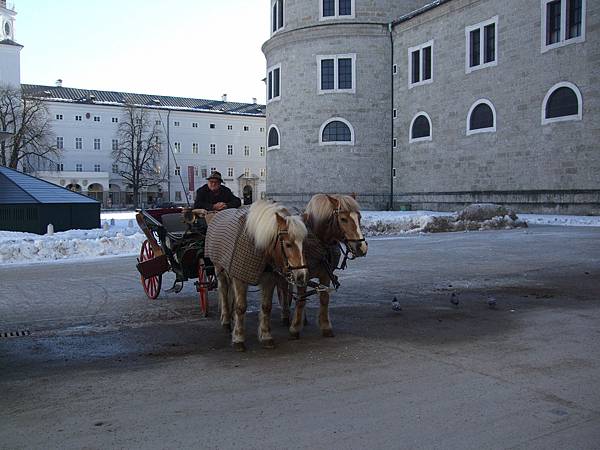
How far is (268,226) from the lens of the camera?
19.9 ft

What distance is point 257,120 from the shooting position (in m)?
93.6

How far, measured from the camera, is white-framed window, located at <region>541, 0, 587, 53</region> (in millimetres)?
28609

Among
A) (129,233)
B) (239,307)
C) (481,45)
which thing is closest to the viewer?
(239,307)

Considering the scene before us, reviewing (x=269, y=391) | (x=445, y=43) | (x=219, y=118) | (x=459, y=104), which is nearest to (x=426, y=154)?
(x=459, y=104)

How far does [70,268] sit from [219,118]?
7879 centimetres

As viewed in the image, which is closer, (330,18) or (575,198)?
(575,198)

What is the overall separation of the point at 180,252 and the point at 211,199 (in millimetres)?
941

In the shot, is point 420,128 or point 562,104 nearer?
point 562,104

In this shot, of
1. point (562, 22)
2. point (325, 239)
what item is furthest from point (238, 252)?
point (562, 22)

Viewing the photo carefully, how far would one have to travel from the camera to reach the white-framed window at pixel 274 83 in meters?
44.2

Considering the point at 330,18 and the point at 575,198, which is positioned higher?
the point at 330,18

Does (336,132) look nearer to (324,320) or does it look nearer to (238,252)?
(324,320)

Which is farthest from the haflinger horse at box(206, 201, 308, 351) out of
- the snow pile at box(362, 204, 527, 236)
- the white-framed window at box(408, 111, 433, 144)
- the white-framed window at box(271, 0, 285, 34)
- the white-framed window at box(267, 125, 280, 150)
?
the white-framed window at box(271, 0, 285, 34)

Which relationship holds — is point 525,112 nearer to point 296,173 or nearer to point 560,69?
point 560,69
